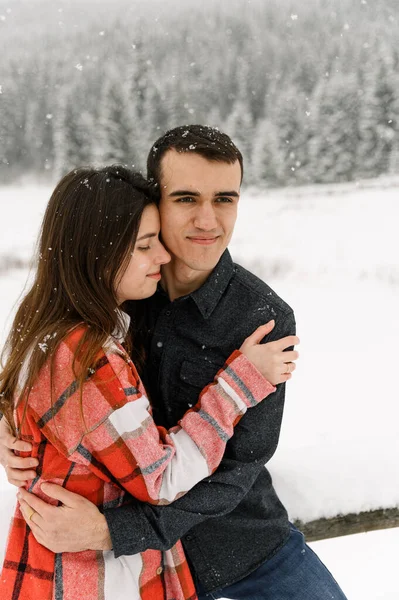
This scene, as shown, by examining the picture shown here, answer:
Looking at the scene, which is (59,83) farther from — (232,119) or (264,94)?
(264,94)

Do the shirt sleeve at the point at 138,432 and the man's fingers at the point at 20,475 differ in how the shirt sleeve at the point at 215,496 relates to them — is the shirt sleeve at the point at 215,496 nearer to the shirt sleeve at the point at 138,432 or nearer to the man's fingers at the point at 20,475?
the shirt sleeve at the point at 138,432

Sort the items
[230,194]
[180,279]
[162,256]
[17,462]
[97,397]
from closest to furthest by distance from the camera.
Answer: [97,397] < [17,462] < [162,256] < [230,194] < [180,279]

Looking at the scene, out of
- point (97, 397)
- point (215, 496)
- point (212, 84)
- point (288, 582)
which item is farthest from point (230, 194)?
point (212, 84)

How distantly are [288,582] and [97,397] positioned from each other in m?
1.01

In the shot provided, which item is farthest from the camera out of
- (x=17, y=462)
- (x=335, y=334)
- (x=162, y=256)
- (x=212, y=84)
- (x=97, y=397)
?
(x=212, y=84)

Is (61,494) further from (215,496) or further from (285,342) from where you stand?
(285,342)

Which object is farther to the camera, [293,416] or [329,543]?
[293,416]

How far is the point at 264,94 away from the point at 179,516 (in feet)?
66.4

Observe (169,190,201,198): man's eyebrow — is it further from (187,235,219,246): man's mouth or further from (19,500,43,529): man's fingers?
(19,500,43,529): man's fingers

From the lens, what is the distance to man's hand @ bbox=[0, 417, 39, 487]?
1.61 metres

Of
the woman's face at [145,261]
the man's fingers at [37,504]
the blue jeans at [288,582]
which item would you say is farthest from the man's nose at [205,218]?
the blue jeans at [288,582]

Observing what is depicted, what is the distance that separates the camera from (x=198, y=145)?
187 cm

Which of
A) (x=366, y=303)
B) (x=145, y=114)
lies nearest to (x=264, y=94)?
(x=145, y=114)

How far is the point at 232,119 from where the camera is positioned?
1936cm
